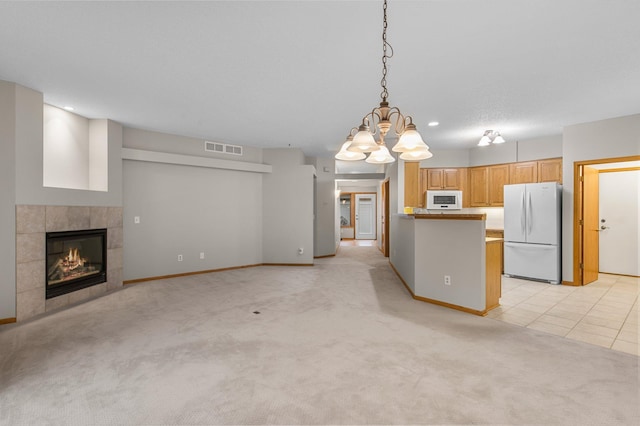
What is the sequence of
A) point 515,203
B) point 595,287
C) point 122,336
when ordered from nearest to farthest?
point 122,336, point 595,287, point 515,203

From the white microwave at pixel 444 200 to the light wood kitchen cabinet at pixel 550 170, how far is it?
145cm

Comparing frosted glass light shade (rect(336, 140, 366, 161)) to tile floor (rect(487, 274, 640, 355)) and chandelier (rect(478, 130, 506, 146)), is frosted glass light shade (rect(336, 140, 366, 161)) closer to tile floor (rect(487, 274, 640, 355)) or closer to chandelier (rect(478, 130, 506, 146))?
tile floor (rect(487, 274, 640, 355))

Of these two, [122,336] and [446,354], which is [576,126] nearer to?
[446,354]

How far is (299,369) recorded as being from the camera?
224 centimetres

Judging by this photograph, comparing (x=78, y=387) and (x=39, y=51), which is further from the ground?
(x=39, y=51)

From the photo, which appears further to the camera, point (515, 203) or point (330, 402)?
point (515, 203)

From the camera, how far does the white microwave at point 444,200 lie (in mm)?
6090

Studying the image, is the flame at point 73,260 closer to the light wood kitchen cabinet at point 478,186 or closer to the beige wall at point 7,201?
the beige wall at point 7,201

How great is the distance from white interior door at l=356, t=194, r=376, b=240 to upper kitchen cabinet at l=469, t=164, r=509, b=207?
703 cm

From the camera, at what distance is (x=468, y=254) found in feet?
11.5

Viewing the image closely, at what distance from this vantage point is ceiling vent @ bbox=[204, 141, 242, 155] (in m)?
5.83

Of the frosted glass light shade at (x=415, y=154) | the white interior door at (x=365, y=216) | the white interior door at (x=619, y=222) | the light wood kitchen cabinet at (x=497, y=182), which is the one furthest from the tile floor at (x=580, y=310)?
the white interior door at (x=365, y=216)

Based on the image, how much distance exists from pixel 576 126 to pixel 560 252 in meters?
2.12

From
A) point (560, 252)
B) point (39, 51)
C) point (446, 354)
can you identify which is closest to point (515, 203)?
point (560, 252)
